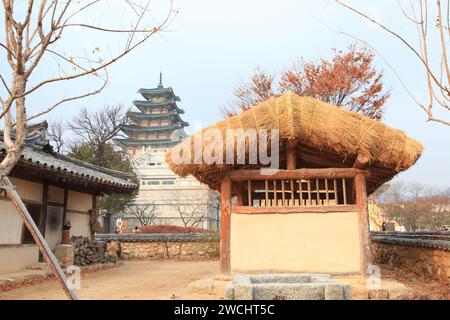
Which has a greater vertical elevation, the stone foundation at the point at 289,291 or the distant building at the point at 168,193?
the distant building at the point at 168,193

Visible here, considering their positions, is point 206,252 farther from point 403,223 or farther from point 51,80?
point 403,223

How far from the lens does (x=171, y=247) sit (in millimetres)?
16469

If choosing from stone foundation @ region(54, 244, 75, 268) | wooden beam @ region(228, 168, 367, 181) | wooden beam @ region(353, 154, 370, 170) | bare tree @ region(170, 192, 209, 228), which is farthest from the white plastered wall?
bare tree @ region(170, 192, 209, 228)

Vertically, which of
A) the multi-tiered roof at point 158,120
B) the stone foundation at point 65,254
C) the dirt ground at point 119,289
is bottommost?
the dirt ground at point 119,289

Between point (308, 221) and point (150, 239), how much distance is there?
1101 centimetres

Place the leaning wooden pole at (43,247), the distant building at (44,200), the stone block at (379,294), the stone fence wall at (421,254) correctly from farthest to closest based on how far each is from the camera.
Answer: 1. the distant building at (44,200)
2. the stone fence wall at (421,254)
3. the stone block at (379,294)
4. the leaning wooden pole at (43,247)

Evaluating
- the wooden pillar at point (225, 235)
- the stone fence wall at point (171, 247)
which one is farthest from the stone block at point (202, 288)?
the stone fence wall at point (171, 247)

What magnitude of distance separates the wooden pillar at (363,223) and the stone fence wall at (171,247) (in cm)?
1027

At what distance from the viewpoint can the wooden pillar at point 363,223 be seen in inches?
261

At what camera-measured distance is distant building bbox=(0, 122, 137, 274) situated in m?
8.70

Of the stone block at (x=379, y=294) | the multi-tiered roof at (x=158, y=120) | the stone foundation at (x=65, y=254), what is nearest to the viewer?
the stone block at (x=379, y=294)

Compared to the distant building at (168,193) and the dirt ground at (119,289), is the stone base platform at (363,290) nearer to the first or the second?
the dirt ground at (119,289)

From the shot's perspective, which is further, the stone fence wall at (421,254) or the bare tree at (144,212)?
the bare tree at (144,212)

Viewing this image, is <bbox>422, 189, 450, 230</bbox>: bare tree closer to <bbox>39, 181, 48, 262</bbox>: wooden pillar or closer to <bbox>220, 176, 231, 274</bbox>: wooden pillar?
<bbox>220, 176, 231, 274</bbox>: wooden pillar
